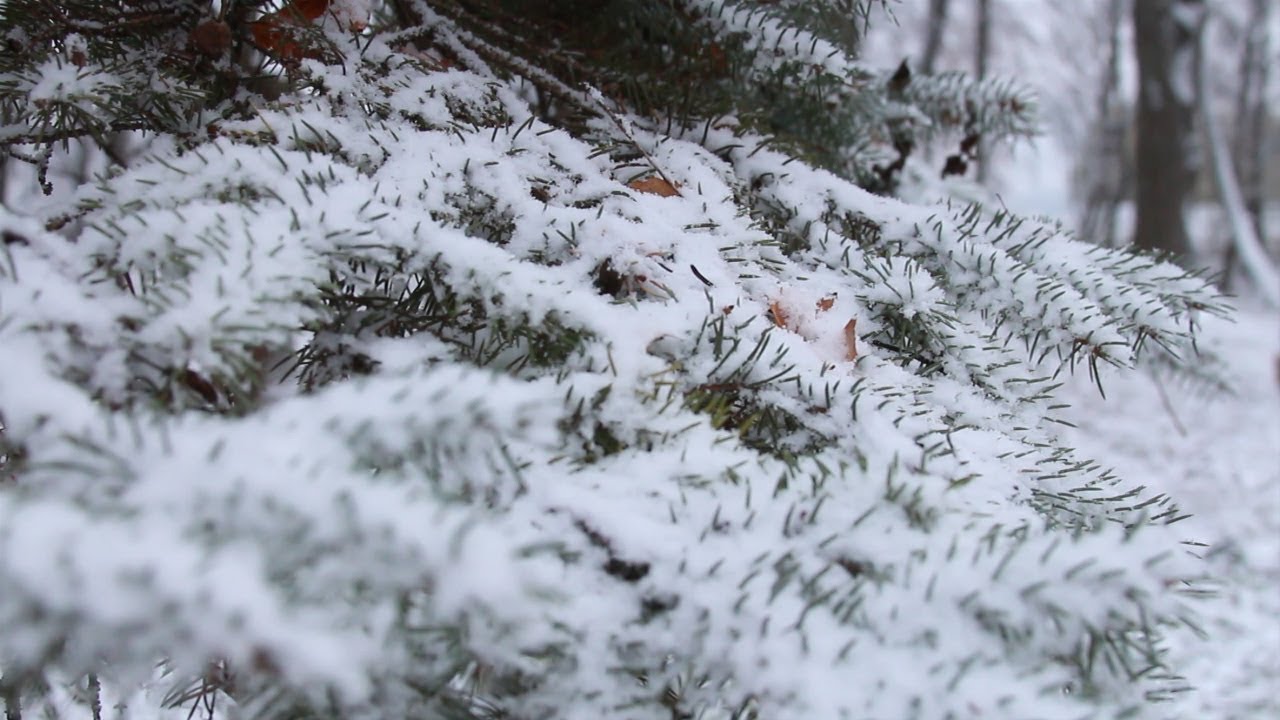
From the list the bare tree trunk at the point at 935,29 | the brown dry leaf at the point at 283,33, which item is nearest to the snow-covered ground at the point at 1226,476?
the brown dry leaf at the point at 283,33

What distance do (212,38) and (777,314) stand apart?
70cm

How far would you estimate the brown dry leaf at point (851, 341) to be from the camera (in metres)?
0.81

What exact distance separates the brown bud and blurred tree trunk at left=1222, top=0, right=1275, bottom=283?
11.8 m

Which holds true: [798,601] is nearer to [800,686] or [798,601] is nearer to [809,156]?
[800,686]

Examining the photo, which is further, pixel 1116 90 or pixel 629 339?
pixel 1116 90

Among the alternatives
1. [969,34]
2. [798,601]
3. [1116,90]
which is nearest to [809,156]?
[798,601]

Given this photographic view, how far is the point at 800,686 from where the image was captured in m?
0.48

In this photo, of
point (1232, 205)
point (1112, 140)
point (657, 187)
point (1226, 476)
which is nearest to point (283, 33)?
point (657, 187)

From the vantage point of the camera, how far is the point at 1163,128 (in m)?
5.30

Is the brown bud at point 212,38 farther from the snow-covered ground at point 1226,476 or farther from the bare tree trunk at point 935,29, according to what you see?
the bare tree trunk at point 935,29

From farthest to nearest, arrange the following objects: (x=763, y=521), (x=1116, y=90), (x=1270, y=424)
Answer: (x=1116, y=90)
(x=1270, y=424)
(x=763, y=521)

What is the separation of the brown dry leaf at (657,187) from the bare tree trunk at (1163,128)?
5.38m

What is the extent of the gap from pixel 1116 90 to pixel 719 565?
1168 cm

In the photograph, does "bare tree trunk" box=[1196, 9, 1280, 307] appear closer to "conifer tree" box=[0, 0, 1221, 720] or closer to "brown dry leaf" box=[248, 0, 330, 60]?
"conifer tree" box=[0, 0, 1221, 720]
